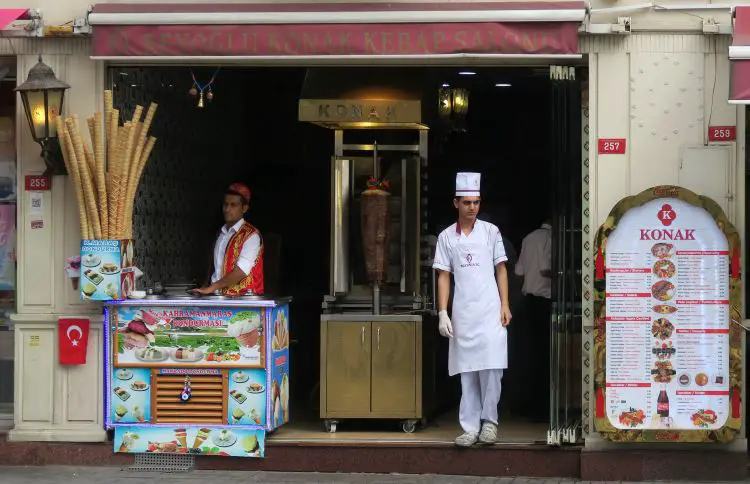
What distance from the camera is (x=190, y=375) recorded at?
10297 mm

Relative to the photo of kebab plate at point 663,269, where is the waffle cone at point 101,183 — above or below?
above

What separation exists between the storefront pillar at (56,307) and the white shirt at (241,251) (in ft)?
3.88

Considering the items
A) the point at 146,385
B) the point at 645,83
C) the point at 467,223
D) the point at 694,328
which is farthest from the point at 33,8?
the point at 694,328

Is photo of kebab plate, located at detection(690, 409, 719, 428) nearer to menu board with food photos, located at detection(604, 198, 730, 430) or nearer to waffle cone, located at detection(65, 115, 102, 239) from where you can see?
menu board with food photos, located at detection(604, 198, 730, 430)

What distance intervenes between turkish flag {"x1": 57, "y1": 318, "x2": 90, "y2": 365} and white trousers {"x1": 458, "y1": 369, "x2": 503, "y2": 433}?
2808 mm

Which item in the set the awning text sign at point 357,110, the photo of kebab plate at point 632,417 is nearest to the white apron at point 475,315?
the photo of kebab plate at point 632,417

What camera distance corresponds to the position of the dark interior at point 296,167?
12195 mm

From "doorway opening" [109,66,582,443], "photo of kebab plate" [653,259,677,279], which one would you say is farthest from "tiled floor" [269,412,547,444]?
"photo of kebab plate" [653,259,677,279]

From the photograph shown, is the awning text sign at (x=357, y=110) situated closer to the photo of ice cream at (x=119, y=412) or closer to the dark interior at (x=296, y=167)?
the dark interior at (x=296, y=167)

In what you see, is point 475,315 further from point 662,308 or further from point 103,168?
point 103,168

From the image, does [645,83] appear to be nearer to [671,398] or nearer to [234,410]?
[671,398]

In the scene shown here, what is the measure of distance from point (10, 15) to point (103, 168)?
130 centimetres

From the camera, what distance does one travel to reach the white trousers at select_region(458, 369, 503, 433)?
33.6ft

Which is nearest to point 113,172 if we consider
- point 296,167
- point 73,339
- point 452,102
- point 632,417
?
point 73,339
